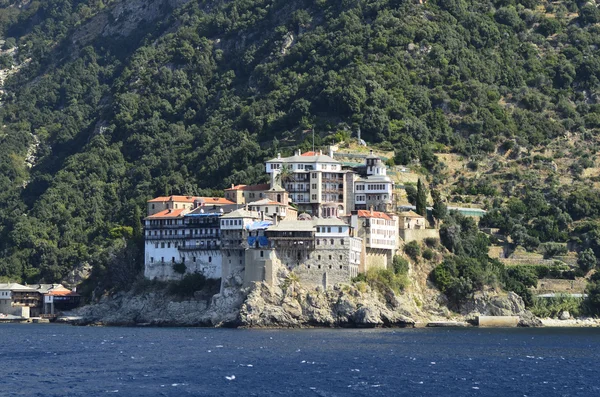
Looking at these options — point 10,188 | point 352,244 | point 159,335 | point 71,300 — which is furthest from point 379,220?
point 10,188

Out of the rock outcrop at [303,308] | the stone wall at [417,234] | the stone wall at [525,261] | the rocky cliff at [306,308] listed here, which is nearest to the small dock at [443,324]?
the rocky cliff at [306,308]

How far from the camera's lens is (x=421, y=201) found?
123625 mm

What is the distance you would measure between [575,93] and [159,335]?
77.7m

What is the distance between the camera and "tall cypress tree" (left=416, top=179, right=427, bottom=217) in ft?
405

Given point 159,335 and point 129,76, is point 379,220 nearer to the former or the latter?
point 159,335

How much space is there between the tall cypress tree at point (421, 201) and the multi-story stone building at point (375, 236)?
6836 mm

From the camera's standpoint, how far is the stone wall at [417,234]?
119625mm

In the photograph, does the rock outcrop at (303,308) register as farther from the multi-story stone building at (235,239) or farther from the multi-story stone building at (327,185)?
the multi-story stone building at (327,185)

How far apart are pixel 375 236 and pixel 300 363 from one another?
3238 centimetres

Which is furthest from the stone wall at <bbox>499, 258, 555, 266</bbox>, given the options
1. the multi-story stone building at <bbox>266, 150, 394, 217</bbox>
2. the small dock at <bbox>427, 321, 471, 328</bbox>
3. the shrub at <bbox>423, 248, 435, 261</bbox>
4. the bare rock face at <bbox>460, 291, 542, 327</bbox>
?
the multi-story stone building at <bbox>266, 150, 394, 217</bbox>

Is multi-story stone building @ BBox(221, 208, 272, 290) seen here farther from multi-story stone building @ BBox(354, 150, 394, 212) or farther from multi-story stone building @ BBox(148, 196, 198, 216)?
multi-story stone building @ BBox(148, 196, 198, 216)

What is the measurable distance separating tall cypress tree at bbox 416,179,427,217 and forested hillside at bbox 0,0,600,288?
388 inches

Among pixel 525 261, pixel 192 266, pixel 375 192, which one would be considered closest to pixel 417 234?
pixel 375 192

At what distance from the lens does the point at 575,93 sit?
165 meters
